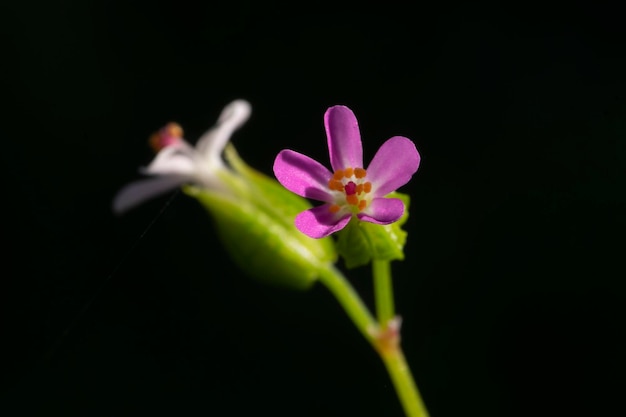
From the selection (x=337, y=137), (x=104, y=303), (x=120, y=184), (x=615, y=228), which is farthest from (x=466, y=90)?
(x=337, y=137)

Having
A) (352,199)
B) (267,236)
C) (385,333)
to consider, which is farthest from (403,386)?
(352,199)

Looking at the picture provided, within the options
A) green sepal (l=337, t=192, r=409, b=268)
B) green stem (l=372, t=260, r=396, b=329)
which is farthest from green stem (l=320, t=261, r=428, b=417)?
green sepal (l=337, t=192, r=409, b=268)

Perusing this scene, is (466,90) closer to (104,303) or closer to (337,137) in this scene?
(104,303)

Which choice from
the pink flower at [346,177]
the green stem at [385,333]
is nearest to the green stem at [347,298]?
the green stem at [385,333]

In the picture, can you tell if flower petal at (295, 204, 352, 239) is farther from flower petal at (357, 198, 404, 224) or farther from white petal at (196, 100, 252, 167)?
white petal at (196, 100, 252, 167)

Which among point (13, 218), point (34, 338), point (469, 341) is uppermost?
point (469, 341)

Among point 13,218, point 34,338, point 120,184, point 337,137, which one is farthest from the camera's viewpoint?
point 13,218
